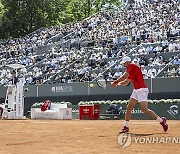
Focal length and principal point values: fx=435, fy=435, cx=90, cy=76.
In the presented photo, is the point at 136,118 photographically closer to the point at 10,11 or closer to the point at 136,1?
the point at 136,1

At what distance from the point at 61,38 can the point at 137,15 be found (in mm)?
8972

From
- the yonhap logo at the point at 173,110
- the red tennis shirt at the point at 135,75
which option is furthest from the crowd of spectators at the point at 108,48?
the red tennis shirt at the point at 135,75

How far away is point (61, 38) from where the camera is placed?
45281 millimetres

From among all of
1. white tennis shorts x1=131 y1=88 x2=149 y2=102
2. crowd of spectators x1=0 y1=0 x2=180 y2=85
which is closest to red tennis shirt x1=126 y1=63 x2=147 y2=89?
white tennis shorts x1=131 y1=88 x2=149 y2=102

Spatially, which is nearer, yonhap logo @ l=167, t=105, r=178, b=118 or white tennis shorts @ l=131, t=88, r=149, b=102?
white tennis shorts @ l=131, t=88, r=149, b=102

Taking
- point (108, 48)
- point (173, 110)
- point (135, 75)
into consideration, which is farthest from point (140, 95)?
point (108, 48)

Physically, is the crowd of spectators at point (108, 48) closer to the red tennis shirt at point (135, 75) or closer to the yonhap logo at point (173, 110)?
the yonhap logo at point (173, 110)

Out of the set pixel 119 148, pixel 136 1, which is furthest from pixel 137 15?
pixel 119 148

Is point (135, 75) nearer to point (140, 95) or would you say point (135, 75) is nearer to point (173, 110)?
point (140, 95)

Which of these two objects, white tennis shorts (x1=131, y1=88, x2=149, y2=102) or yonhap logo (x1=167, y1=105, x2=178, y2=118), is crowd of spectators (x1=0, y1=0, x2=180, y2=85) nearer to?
yonhap logo (x1=167, y1=105, x2=178, y2=118)

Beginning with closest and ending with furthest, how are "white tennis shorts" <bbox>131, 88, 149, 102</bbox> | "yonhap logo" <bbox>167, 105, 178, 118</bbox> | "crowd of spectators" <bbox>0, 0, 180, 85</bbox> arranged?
"white tennis shorts" <bbox>131, 88, 149, 102</bbox>
"yonhap logo" <bbox>167, 105, 178, 118</bbox>
"crowd of spectators" <bbox>0, 0, 180, 85</bbox>

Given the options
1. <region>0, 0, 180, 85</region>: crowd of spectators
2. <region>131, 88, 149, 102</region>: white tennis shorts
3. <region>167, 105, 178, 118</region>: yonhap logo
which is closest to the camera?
<region>131, 88, 149, 102</region>: white tennis shorts

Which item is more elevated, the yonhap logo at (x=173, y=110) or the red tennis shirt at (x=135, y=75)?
the red tennis shirt at (x=135, y=75)

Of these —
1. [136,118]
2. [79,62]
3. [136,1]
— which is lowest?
[136,118]
